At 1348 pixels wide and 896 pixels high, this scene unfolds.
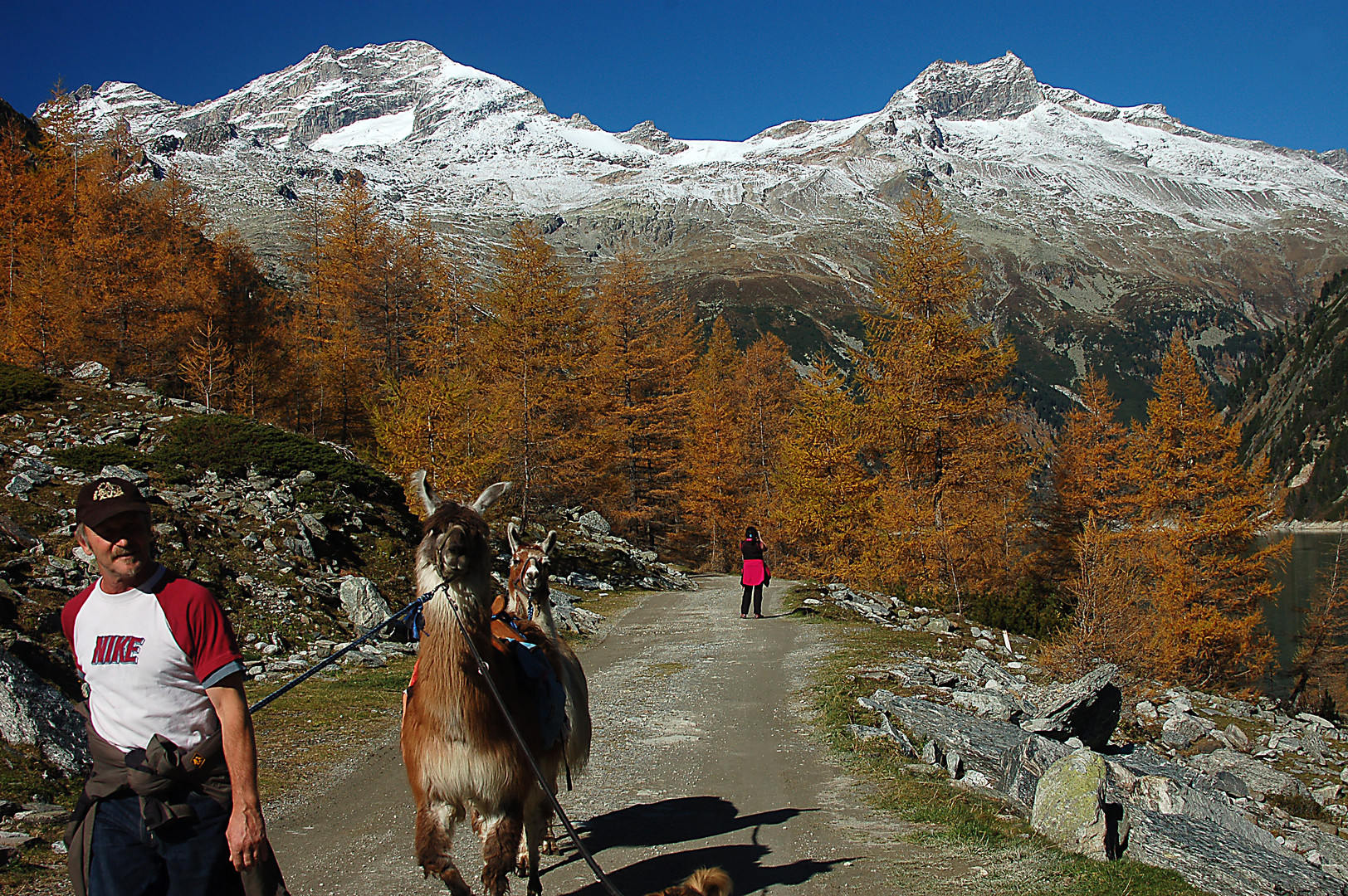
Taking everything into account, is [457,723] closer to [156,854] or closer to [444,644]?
[444,644]

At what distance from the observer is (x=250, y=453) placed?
17.7 m

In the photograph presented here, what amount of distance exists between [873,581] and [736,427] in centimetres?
1467

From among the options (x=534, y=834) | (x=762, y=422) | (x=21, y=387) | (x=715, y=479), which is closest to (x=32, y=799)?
(x=534, y=834)

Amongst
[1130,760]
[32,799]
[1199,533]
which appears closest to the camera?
[32,799]

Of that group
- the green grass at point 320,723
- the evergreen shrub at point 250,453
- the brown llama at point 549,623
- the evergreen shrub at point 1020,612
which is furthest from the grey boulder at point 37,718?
the evergreen shrub at point 1020,612

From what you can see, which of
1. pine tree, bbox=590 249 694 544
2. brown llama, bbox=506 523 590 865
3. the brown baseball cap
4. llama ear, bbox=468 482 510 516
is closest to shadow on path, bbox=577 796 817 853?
brown llama, bbox=506 523 590 865

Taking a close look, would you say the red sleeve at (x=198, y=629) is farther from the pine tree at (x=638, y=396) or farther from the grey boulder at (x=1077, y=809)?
the pine tree at (x=638, y=396)

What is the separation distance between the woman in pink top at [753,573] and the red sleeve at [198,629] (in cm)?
1564

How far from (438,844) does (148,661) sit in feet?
5.44

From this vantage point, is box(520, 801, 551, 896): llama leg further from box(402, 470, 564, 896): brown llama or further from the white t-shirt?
the white t-shirt

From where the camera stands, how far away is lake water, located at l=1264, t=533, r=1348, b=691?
38066 millimetres

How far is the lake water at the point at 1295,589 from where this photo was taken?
3807 centimetres

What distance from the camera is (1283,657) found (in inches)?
Answer: 1601

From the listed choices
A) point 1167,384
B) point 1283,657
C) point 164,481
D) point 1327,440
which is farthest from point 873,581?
point 1327,440
